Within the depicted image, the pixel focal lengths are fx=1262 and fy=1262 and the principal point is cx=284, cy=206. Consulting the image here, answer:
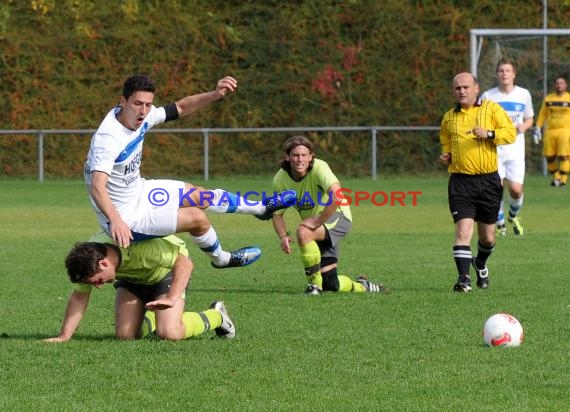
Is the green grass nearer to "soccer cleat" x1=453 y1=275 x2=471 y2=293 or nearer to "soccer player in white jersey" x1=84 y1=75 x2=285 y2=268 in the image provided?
"soccer cleat" x1=453 y1=275 x2=471 y2=293

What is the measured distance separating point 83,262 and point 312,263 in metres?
3.62

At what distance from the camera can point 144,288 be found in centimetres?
860

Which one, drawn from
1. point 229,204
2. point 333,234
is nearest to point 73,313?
point 229,204

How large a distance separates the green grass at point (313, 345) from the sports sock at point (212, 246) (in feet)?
1.40

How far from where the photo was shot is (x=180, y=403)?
631 cm

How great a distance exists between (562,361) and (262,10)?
82.9 feet

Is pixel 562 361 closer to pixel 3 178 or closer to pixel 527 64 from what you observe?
pixel 527 64

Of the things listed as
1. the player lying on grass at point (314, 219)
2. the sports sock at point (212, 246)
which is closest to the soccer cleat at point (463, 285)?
the player lying on grass at point (314, 219)

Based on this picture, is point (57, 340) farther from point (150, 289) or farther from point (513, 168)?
point (513, 168)

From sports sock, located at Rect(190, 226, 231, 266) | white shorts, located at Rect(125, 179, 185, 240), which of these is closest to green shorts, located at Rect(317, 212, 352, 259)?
sports sock, located at Rect(190, 226, 231, 266)

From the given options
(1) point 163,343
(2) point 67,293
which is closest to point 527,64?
(2) point 67,293

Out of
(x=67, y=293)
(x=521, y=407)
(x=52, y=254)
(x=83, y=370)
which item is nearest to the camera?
(x=521, y=407)

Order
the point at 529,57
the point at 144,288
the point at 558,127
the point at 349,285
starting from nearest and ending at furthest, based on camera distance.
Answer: the point at 144,288
the point at 349,285
the point at 558,127
the point at 529,57

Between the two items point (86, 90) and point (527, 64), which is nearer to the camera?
point (527, 64)
